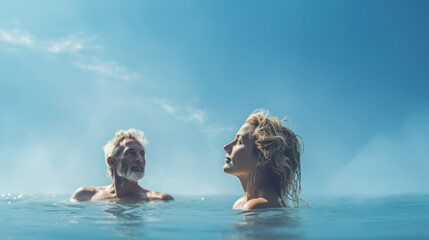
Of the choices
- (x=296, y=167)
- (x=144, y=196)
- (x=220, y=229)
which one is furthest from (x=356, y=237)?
(x=144, y=196)

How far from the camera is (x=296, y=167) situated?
22.3 feet

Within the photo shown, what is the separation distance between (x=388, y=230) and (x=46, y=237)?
427 centimetres

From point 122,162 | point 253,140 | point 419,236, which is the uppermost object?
point 122,162

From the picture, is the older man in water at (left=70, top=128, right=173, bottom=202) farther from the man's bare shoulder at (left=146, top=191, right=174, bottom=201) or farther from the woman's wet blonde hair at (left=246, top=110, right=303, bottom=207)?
the woman's wet blonde hair at (left=246, top=110, right=303, bottom=207)

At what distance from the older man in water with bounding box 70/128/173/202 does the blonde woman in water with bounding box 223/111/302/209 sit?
4.90 metres

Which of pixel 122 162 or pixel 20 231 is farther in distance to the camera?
pixel 122 162

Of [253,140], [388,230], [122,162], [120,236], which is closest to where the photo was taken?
[120,236]

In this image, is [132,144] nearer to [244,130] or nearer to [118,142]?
[118,142]

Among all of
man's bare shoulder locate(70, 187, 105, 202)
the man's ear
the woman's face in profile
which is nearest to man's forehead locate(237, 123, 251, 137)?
the woman's face in profile

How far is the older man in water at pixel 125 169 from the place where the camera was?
36.0ft

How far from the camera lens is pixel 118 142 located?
1158cm

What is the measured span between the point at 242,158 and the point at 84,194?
23.5 feet

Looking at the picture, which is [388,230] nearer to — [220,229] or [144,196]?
[220,229]

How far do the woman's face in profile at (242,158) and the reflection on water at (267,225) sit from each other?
0.67 m
